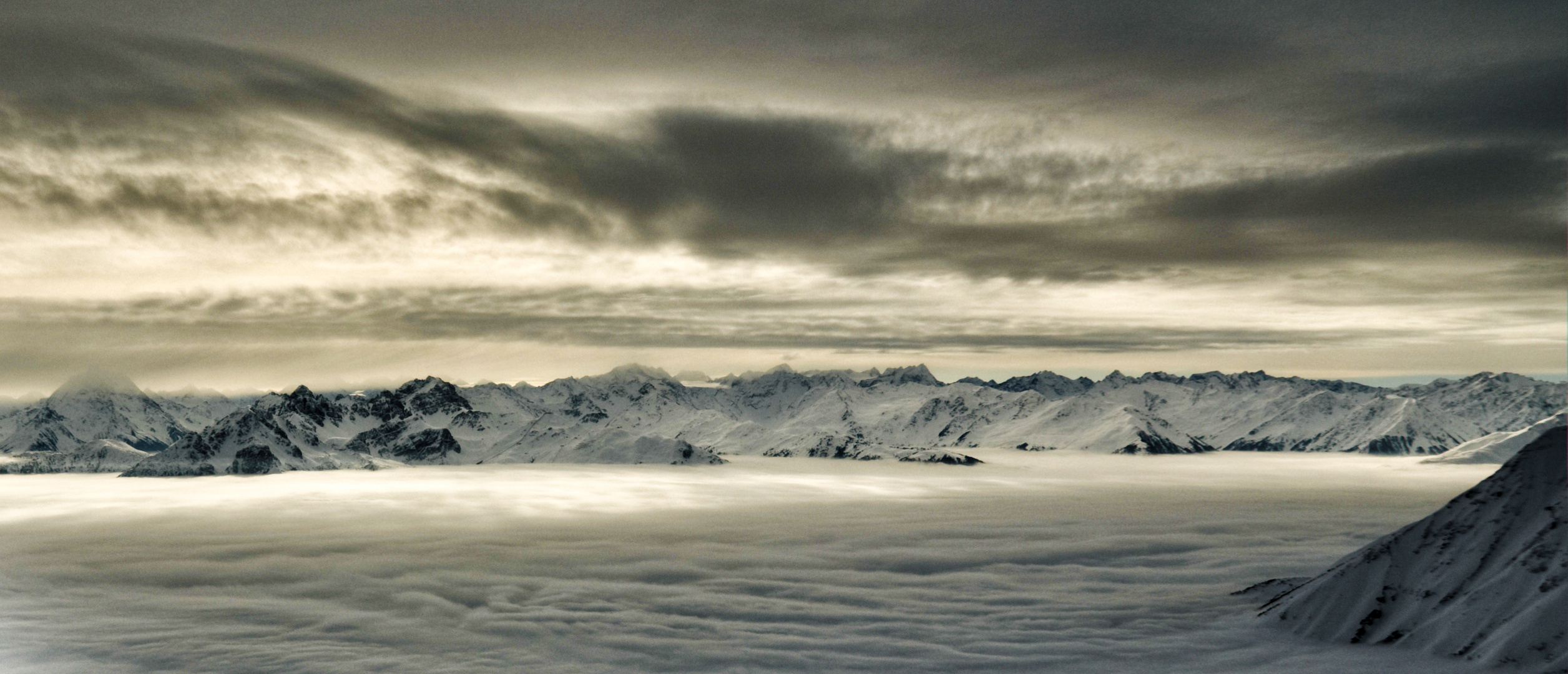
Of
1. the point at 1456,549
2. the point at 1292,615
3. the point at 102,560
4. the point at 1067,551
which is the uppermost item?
the point at 1456,549

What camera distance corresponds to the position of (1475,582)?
56.7m

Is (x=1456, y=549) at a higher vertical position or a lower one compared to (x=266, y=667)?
higher

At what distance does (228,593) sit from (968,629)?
104174 millimetres

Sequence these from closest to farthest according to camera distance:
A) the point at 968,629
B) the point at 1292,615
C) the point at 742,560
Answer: the point at 1292,615
the point at 968,629
the point at 742,560

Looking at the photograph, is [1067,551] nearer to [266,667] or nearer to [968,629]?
[968,629]

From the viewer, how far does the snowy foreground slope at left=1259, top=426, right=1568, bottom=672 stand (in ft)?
165

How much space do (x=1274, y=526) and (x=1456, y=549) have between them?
493ft

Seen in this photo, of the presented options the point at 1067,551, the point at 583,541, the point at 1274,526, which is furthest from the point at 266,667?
the point at 1274,526

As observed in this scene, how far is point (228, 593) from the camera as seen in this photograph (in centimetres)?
11662

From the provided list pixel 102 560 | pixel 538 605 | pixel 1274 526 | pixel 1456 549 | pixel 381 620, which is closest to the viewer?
pixel 1456 549

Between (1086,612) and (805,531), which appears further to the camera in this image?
(805,531)

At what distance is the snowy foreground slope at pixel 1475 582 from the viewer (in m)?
50.4

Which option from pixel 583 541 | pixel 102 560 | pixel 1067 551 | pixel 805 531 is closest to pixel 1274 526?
pixel 1067 551

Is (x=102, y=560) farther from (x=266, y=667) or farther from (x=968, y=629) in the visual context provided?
(x=968, y=629)
